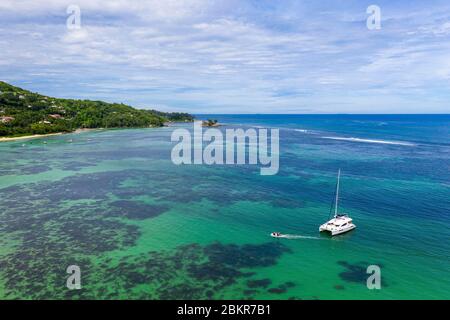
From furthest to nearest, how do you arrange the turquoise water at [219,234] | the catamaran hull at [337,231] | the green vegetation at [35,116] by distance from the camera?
1. the green vegetation at [35,116]
2. the catamaran hull at [337,231]
3. the turquoise water at [219,234]

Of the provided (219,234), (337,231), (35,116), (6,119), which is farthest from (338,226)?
(35,116)

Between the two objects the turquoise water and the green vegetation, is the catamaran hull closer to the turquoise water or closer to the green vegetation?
the turquoise water

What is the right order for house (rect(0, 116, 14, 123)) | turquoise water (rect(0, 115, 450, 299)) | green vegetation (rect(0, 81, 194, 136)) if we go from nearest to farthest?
turquoise water (rect(0, 115, 450, 299)), house (rect(0, 116, 14, 123)), green vegetation (rect(0, 81, 194, 136))

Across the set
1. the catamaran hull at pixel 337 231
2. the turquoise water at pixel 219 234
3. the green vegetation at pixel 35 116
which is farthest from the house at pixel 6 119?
the catamaran hull at pixel 337 231

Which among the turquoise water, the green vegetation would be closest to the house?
the green vegetation

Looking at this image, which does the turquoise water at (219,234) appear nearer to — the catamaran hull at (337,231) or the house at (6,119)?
the catamaran hull at (337,231)

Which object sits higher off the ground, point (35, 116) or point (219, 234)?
point (35, 116)

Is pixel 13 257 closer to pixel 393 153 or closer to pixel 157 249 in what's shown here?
pixel 157 249

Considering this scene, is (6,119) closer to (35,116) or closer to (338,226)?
(35,116)
